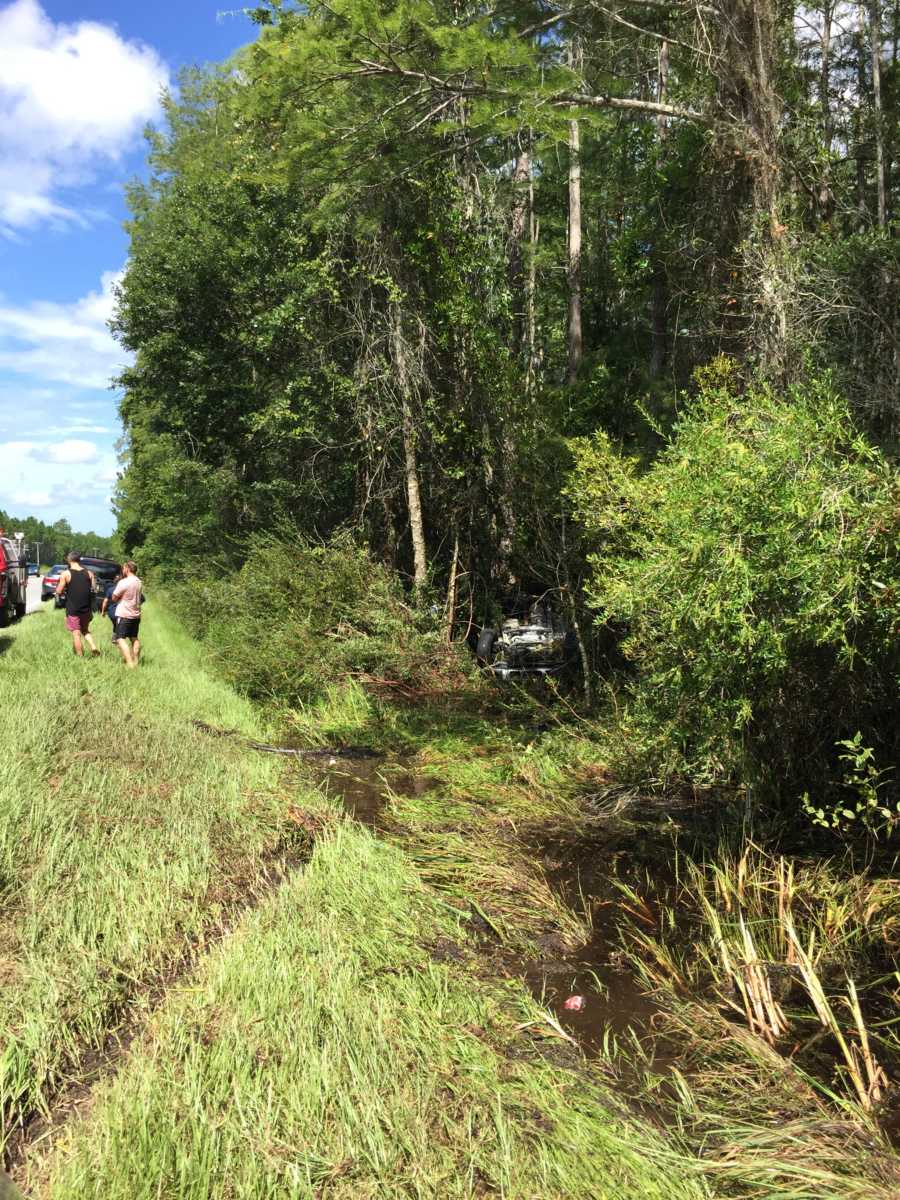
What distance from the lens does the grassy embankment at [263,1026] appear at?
2.87 metres

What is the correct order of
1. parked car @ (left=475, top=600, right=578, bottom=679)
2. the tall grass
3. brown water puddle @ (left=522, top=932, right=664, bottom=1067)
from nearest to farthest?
the tall grass < brown water puddle @ (left=522, top=932, right=664, bottom=1067) < parked car @ (left=475, top=600, right=578, bottom=679)

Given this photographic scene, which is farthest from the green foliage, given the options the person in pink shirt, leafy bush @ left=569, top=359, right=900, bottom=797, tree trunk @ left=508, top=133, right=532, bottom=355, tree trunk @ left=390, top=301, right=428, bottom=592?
tree trunk @ left=508, top=133, right=532, bottom=355

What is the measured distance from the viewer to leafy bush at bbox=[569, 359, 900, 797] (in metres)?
4.25

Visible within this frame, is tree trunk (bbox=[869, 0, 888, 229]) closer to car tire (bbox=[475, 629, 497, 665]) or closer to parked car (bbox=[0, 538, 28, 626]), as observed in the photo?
car tire (bbox=[475, 629, 497, 665])

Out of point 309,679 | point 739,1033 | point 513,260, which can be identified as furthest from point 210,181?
point 739,1033

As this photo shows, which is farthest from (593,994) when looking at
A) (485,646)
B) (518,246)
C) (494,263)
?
(518,246)

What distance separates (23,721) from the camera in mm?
8469

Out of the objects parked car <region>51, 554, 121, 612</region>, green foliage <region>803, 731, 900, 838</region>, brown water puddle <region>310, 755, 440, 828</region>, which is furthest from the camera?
parked car <region>51, 554, 121, 612</region>

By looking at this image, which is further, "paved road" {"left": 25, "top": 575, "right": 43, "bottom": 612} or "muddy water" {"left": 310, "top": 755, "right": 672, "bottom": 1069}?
"paved road" {"left": 25, "top": 575, "right": 43, "bottom": 612}

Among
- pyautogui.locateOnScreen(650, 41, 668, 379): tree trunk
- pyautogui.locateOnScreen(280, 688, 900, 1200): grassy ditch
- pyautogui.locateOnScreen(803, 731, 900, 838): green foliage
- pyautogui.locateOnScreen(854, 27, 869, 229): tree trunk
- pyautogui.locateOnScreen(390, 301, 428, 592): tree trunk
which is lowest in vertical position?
pyautogui.locateOnScreen(280, 688, 900, 1200): grassy ditch

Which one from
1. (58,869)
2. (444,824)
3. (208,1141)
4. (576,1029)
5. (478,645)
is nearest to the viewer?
(208,1141)

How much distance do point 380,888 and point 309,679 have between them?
289 inches

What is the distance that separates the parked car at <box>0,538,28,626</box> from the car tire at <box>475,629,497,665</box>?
874cm

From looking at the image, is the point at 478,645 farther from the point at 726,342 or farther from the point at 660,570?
the point at 660,570
